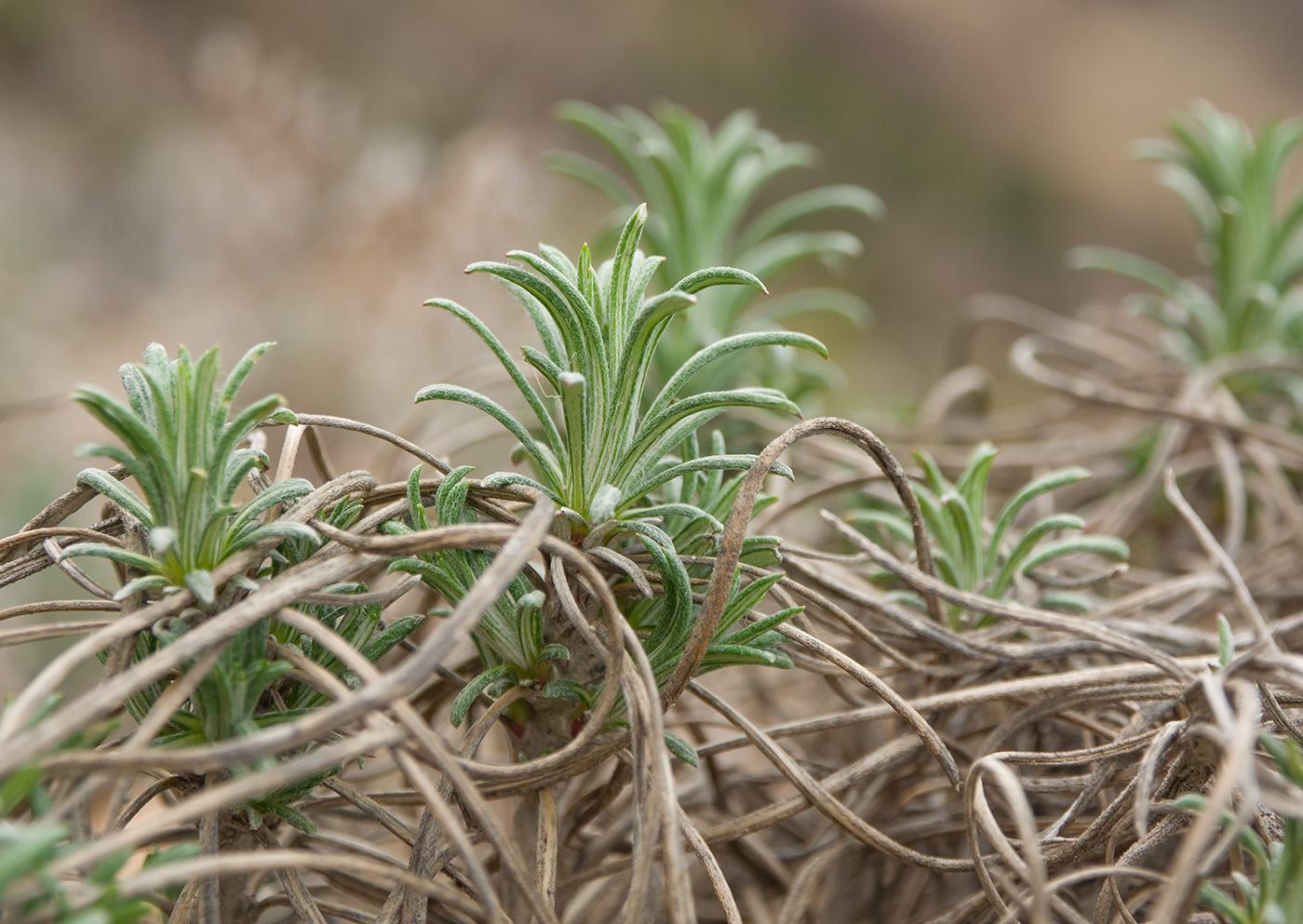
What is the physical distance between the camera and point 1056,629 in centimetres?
64

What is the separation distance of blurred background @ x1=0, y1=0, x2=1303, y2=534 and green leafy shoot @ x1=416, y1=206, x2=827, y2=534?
82 centimetres

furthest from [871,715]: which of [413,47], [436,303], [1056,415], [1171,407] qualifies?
[413,47]

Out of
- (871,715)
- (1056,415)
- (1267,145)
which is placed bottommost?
(871,715)

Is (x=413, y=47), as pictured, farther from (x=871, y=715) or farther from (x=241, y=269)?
(x=871, y=715)

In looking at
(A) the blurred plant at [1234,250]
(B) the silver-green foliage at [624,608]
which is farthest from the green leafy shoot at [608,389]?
(A) the blurred plant at [1234,250]

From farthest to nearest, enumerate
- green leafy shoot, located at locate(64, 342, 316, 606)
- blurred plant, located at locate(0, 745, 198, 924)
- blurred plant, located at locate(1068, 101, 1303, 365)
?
blurred plant, located at locate(1068, 101, 1303, 365) < green leafy shoot, located at locate(64, 342, 316, 606) < blurred plant, located at locate(0, 745, 198, 924)

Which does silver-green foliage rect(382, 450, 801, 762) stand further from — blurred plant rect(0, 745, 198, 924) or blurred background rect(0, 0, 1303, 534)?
blurred background rect(0, 0, 1303, 534)

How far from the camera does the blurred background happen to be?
107 inches

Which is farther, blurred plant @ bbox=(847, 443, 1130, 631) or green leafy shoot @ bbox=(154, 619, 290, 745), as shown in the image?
blurred plant @ bbox=(847, 443, 1130, 631)

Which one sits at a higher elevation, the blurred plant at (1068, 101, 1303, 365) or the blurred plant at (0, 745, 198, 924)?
the blurred plant at (1068, 101, 1303, 365)

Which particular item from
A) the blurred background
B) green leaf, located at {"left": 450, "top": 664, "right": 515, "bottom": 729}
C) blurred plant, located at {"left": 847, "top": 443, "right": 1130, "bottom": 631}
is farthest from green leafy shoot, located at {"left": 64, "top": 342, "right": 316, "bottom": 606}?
the blurred background

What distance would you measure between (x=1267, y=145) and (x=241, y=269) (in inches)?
112

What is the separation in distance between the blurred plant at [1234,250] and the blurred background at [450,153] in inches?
16.9

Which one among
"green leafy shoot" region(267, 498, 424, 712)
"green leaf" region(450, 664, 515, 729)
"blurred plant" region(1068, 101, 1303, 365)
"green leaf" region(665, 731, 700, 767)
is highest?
"blurred plant" region(1068, 101, 1303, 365)
